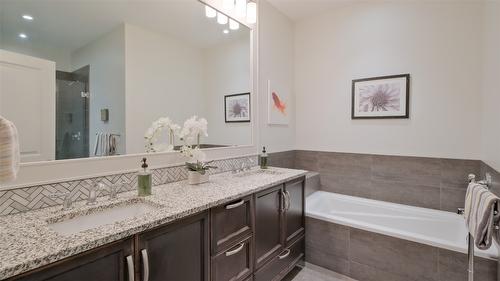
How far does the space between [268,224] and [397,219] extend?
1550mm

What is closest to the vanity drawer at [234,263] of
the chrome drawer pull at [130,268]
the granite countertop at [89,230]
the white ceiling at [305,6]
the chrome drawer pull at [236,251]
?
the chrome drawer pull at [236,251]

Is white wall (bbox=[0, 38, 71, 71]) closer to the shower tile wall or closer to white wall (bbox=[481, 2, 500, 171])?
the shower tile wall

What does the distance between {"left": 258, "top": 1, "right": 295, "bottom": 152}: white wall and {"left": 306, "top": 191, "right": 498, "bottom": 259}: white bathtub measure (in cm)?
86

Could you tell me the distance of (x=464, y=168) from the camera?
87.9 inches

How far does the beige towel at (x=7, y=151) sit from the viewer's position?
778 millimetres

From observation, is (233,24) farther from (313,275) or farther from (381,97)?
(313,275)

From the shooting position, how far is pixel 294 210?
7.07 feet

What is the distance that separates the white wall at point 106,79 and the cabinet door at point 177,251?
0.70 m

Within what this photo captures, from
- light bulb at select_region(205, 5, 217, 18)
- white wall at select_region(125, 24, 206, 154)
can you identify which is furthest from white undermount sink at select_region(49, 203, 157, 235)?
light bulb at select_region(205, 5, 217, 18)

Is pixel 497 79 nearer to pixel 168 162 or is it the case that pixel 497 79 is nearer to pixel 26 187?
pixel 168 162

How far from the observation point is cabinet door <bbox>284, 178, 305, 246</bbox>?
2.04 metres

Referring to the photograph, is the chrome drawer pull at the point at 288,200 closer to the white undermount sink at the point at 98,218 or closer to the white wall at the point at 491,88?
the white undermount sink at the point at 98,218

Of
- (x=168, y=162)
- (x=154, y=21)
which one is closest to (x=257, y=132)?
(x=168, y=162)

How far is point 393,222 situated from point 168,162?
92.8 inches
